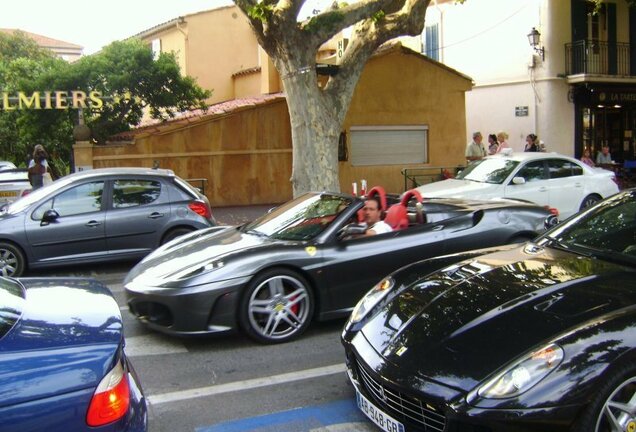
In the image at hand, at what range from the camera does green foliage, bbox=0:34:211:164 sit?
15.6m

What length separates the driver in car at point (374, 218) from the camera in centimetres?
584

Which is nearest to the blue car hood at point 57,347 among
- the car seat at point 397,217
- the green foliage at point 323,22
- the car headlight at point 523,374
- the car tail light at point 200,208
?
the car headlight at point 523,374

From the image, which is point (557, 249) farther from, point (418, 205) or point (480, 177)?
point (480, 177)

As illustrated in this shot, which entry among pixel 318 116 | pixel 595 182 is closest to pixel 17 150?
pixel 318 116

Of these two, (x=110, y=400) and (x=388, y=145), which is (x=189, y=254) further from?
(x=388, y=145)

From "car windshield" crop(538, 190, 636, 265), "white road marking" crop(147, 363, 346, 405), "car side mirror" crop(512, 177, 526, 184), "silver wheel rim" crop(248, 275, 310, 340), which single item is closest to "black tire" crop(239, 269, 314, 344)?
"silver wheel rim" crop(248, 275, 310, 340)

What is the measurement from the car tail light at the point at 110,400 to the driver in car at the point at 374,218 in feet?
11.3

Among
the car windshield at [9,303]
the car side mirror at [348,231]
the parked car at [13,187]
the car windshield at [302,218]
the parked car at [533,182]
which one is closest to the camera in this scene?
the car windshield at [9,303]

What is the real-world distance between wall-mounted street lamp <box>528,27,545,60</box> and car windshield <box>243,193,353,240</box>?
1538 centimetres

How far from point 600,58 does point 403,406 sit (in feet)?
67.8

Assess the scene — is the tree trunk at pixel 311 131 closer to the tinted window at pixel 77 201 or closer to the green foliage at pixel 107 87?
the tinted window at pixel 77 201

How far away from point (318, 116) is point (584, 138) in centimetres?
1381

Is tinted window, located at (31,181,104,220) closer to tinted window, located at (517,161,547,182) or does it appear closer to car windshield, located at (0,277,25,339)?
car windshield, located at (0,277,25,339)

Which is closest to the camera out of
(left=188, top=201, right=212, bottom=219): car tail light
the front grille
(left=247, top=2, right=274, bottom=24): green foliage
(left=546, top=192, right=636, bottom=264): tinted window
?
the front grille
